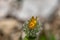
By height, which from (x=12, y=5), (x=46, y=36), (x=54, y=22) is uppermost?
(x=12, y=5)

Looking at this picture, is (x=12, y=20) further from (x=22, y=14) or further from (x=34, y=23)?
(x=34, y=23)

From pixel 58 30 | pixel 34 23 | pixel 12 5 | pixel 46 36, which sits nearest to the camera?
pixel 34 23

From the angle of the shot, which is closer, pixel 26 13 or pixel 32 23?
pixel 32 23

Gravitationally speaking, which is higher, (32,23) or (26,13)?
(26,13)

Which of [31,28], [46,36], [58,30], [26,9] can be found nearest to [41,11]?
[26,9]

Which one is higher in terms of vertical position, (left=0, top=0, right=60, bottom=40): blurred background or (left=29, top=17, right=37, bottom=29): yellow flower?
(left=0, top=0, right=60, bottom=40): blurred background

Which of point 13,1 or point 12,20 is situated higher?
point 13,1

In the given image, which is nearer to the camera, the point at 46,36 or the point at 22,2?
the point at 46,36

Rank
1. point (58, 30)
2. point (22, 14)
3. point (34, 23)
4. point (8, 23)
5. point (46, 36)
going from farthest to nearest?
1. point (22, 14)
2. point (8, 23)
3. point (58, 30)
4. point (46, 36)
5. point (34, 23)

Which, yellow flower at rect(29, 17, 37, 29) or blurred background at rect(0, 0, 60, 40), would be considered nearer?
yellow flower at rect(29, 17, 37, 29)

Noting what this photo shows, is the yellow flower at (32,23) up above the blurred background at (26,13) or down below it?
below

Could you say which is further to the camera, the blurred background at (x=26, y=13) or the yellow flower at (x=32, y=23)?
the blurred background at (x=26, y=13)
